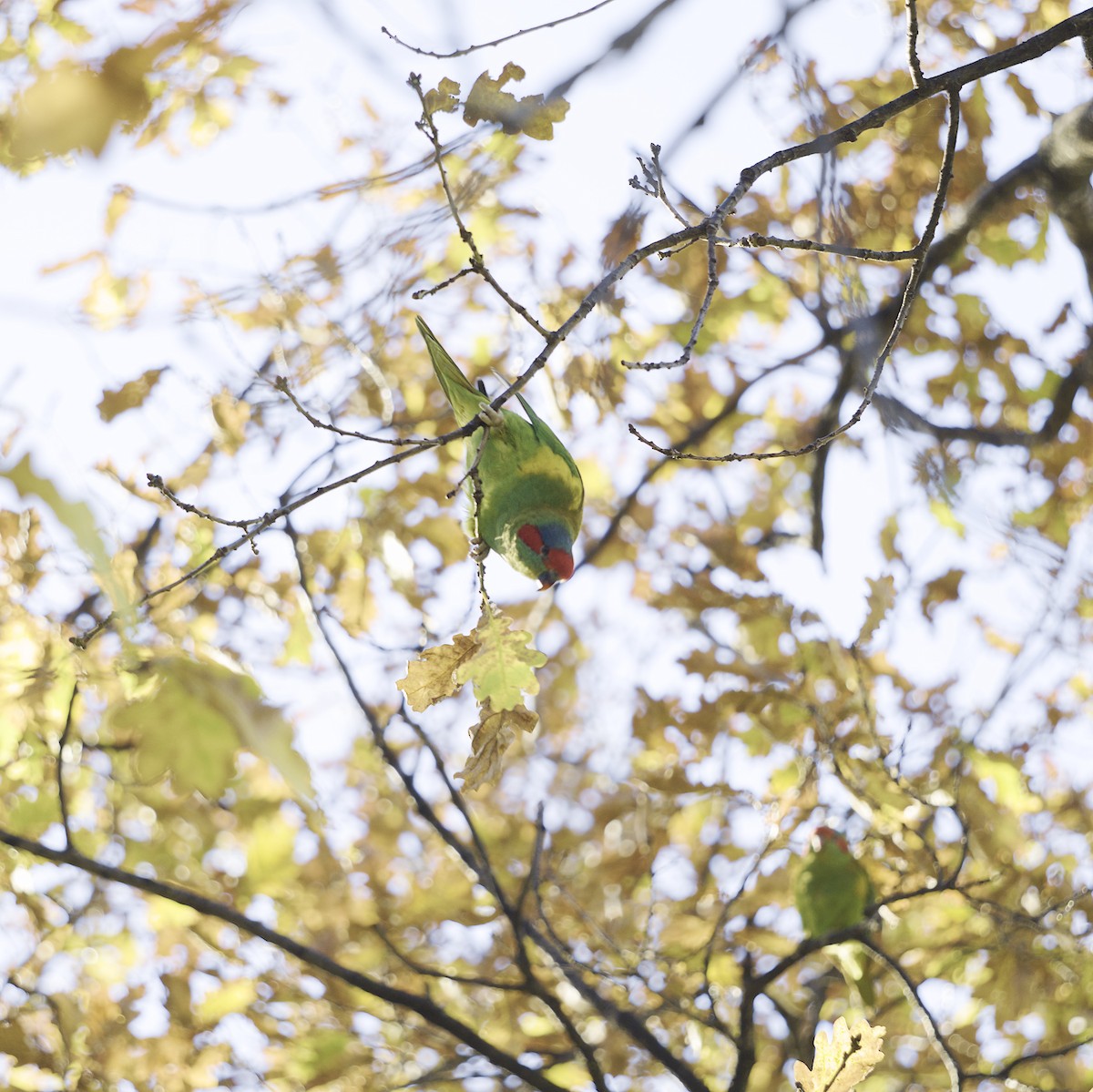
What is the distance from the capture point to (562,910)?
483 cm

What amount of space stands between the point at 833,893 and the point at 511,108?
3.01m

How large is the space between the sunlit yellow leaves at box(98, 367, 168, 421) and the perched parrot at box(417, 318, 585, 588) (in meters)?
1.28

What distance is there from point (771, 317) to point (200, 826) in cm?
411

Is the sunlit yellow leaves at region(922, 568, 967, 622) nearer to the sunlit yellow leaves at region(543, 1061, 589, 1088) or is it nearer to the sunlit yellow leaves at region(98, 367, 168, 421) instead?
the sunlit yellow leaves at region(543, 1061, 589, 1088)

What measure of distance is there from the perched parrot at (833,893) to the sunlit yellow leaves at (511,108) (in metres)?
2.88

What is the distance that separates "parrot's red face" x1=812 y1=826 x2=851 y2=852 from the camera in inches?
152

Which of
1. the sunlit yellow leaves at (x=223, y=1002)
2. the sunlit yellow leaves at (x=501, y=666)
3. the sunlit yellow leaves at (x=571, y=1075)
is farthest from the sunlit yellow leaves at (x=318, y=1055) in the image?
the sunlit yellow leaves at (x=501, y=666)

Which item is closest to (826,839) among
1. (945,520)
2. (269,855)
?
(945,520)

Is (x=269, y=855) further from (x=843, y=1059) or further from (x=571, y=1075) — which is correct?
(x=843, y=1059)

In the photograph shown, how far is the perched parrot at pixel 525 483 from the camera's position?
3158 millimetres

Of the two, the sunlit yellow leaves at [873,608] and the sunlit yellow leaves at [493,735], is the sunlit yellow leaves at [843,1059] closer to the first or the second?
the sunlit yellow leaves at [493,735]

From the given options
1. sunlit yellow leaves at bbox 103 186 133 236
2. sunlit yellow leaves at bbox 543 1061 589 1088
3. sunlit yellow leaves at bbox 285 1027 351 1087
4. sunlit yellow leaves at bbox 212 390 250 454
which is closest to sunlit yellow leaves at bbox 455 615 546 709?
sunlit yellow leaves at bbox 212 390 250 454

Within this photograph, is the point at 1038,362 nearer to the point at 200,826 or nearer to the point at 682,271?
the point at 682,271

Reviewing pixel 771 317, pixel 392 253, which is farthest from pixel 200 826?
pixel 771 317
